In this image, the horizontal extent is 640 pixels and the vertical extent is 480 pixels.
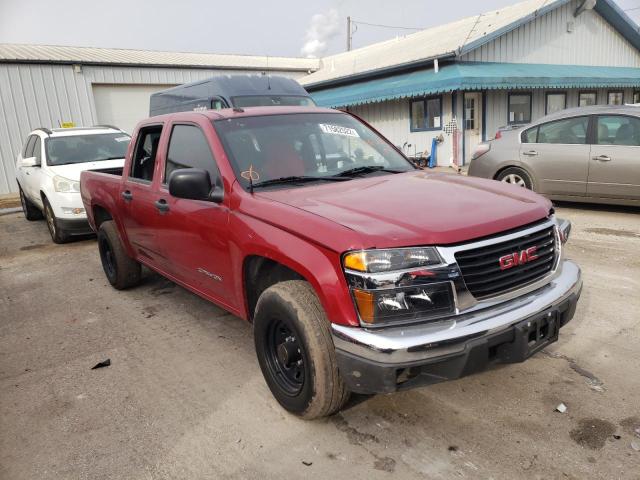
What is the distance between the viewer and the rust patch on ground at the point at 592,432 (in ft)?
8.43

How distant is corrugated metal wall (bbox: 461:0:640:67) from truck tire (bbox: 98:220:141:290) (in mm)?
13495

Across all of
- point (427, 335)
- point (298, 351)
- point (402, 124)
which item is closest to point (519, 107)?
point (402, 124)

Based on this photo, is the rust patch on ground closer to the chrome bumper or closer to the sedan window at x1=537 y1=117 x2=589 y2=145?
the chrome bumper

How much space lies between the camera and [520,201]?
2906mm

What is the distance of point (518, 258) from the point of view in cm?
264

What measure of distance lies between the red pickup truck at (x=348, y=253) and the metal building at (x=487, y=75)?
11491mm

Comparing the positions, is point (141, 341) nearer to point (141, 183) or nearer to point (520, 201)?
point (141, 183)

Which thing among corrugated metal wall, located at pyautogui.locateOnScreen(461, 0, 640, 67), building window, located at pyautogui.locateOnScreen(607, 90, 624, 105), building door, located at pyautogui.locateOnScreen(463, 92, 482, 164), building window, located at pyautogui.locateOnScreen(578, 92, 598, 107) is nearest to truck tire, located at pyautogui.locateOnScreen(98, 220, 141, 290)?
building door, located at pyautogui.locateOnScreen(463, 92, 482, 164)

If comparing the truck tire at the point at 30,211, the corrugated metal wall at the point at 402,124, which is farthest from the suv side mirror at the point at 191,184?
the corrugated metal wall at the point at 402,124

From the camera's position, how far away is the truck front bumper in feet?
7.43

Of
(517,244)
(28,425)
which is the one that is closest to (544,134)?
(517,244)

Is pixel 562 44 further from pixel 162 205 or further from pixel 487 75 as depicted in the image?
pixel 162 205

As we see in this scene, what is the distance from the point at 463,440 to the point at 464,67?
14443 millimetres

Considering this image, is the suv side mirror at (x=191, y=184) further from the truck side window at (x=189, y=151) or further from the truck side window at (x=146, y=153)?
the truck side window at (x=146, y=153)
